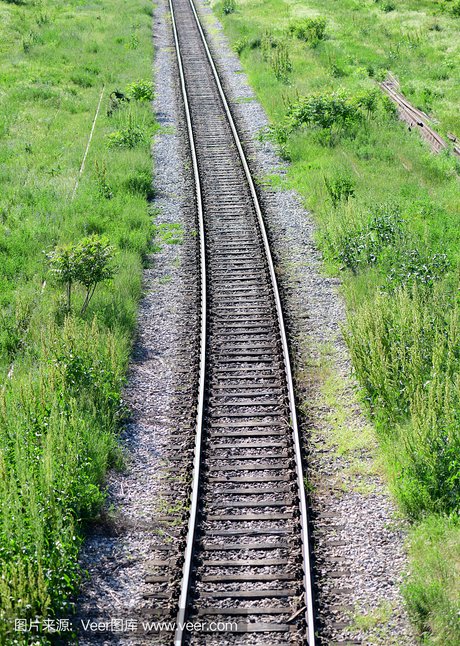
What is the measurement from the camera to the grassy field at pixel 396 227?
903 cm

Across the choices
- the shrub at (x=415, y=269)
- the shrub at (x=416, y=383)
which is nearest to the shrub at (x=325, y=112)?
the shrub at (x=415, y=269)

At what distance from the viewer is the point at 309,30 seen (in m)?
35.4

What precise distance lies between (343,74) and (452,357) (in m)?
20.7

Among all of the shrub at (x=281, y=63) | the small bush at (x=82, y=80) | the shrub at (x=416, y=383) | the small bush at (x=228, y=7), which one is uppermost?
the small bush at (x=228, y=7)

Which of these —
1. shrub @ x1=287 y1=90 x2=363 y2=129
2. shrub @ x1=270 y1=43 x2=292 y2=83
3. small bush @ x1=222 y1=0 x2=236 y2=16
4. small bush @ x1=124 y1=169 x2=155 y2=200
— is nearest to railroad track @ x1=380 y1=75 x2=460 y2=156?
shrub @ x1=287 y1=90 x2=363 y2=129

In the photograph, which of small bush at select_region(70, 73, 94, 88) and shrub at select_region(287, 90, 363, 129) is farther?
small bush at select_region(70, 73, 94, 88)

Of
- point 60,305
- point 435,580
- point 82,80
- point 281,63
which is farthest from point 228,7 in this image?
point 435,580

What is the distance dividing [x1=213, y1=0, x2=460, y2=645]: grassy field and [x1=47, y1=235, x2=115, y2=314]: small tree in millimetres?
4278

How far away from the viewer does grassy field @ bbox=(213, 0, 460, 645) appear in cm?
903

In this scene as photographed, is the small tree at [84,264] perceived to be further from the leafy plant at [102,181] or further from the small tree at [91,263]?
the leafy plant at [102,181]

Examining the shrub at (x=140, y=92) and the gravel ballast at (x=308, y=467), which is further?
the shrub at (x=140, y=92)

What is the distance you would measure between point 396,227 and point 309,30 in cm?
2255

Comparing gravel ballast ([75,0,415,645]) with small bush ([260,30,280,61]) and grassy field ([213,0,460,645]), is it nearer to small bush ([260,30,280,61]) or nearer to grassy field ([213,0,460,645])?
grassy field ([213,0,460,645])

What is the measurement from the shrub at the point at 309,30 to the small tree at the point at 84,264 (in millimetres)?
24057
